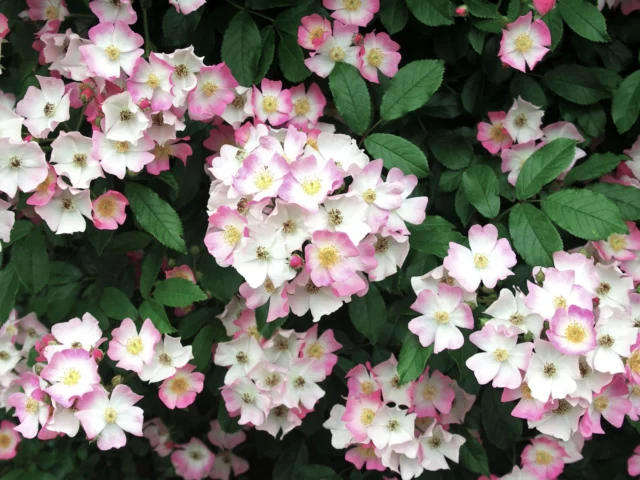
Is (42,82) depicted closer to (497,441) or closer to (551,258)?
(551,258)

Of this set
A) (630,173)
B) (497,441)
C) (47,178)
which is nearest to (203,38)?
(47,178)

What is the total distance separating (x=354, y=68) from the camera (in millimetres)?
1538

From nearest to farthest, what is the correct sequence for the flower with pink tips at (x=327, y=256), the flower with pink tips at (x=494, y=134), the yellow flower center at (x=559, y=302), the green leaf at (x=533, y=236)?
the flower with pink tips at (x=327, y=256), the yellow flower center at (x=559, y=302), the green leaf at (x=533, y=236), the flower with pink tips at (x=494, y=134)

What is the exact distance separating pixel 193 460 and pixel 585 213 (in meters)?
1.51

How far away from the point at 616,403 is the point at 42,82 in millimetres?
1455

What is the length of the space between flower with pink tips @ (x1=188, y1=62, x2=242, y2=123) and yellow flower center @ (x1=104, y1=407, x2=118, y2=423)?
696 millimetres

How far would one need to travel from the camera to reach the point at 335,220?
4.08 ft

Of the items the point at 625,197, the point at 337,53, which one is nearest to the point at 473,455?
the point at 625,197

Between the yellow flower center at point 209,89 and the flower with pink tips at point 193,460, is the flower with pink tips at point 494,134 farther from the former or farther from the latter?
the flower with pink tips at point 193,460

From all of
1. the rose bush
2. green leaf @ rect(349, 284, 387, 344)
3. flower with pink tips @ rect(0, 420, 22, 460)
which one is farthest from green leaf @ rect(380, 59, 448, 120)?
flower with pink tips @ rect(0, 420, 22, 460)

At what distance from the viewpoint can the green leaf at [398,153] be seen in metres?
1.47

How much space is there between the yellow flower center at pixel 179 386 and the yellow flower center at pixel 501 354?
2.45 feet

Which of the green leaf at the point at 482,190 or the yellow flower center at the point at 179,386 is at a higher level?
the green leaf at the point at 482,190

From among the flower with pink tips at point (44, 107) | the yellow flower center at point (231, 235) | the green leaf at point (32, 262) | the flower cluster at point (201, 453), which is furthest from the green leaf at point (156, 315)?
the flower cluster at point (201, 453)
